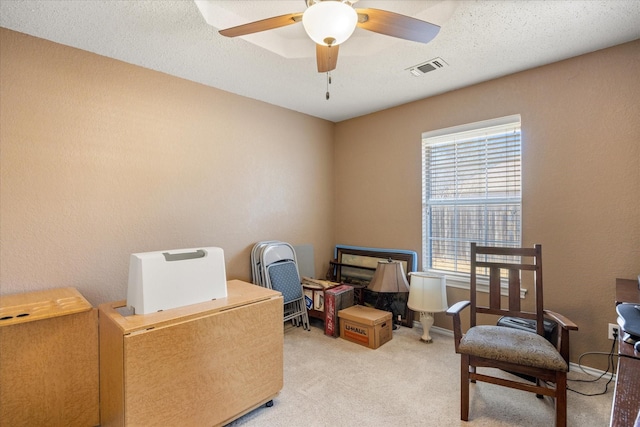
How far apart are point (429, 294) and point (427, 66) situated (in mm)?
2013

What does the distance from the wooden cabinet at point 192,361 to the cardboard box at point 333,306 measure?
1086 mm

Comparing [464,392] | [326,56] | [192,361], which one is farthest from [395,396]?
[326,56]

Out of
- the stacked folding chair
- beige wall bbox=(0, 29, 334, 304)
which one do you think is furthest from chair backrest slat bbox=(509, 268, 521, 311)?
beige wall bbox=(0, 29, 334, 304)

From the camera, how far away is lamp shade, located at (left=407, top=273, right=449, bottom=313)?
9.30 feet

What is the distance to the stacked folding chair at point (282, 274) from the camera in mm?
3107

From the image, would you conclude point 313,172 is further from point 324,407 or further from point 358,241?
point 324,407

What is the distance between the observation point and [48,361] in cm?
172

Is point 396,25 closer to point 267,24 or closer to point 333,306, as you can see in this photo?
point 267,24

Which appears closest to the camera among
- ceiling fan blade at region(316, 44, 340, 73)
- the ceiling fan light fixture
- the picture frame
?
the ceiling fan light fixture

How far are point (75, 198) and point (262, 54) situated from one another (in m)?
1.73

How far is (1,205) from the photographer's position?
1939 millimetres

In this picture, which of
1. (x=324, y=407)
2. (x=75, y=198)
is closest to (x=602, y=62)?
(x=324, y=407)

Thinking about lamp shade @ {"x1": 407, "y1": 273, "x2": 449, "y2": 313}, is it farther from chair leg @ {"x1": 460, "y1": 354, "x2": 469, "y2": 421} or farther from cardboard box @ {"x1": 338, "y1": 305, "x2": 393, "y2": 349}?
chair leg @ {"x1": 460, "y1": 354, "x2": 469, "y2": 421}

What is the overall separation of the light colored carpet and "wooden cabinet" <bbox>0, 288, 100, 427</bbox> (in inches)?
37.3
